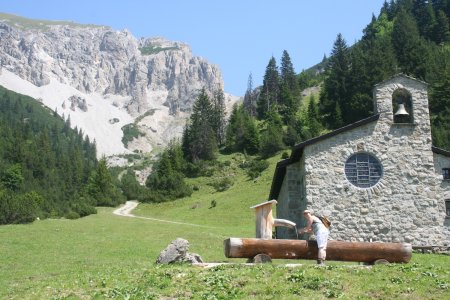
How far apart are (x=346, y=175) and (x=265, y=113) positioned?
315 feet

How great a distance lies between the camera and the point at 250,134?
100 meters

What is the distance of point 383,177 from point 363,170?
1.20m

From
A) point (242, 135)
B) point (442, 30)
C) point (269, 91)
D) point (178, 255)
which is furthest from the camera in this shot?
point (269, 91)

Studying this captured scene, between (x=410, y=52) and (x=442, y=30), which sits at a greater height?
(x=442, y=30)

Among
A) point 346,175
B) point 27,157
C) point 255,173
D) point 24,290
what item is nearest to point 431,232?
point 346,175

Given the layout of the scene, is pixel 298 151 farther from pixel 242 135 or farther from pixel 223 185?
pixel 242 135

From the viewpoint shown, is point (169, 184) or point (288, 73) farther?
point (288, 73)

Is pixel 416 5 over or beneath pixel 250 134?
over

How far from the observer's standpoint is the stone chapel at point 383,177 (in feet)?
90.5

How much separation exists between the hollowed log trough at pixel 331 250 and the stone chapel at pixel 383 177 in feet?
36.4

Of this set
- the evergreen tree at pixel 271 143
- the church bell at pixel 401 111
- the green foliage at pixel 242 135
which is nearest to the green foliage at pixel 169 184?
the green foliage at pixel 242 135

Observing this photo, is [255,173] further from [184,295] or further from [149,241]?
[184,295]

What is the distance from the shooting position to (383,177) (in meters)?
28.2

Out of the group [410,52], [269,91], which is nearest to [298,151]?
[410,52]
